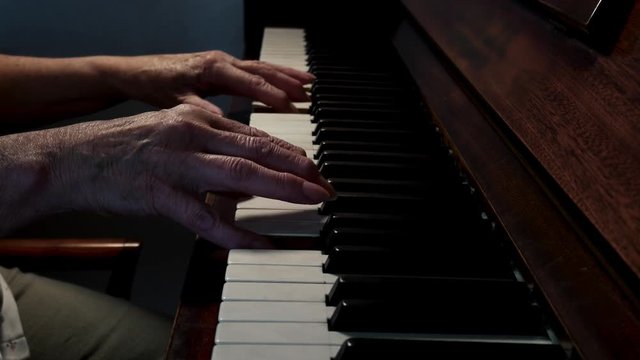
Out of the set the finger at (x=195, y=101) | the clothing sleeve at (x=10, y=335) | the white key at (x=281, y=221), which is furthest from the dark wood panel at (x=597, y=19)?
the clothing sleeve at (x=10, y=335)

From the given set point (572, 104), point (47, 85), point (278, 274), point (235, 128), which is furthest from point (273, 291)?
point (47, 85)

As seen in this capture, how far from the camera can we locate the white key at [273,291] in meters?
0.57

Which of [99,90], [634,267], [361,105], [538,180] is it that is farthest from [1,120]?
[634,267]

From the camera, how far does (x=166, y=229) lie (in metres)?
1.88

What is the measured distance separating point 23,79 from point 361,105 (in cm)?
65

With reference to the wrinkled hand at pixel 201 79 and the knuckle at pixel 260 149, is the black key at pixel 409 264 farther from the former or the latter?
the wrinkled hand at pixel 201 79

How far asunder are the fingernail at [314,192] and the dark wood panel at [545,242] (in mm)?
195

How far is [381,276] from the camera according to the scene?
0.58 meters

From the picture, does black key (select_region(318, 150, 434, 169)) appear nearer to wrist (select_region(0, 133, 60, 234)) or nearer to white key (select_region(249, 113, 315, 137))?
white key (select_region(249, 113, 315, 137))

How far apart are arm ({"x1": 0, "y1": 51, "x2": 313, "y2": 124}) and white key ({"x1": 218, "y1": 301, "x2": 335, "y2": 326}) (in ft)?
1.82

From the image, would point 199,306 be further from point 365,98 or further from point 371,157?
point 365,98

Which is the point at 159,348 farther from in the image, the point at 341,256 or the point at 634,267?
the point at 634,267

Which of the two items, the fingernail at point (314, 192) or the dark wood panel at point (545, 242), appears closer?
the dark wood panel at point (545, 242)

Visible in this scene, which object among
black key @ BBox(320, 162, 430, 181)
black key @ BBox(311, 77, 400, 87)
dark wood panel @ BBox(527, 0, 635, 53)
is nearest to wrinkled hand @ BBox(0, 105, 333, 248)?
black key @ BBox(320, 162, 430, 181)
